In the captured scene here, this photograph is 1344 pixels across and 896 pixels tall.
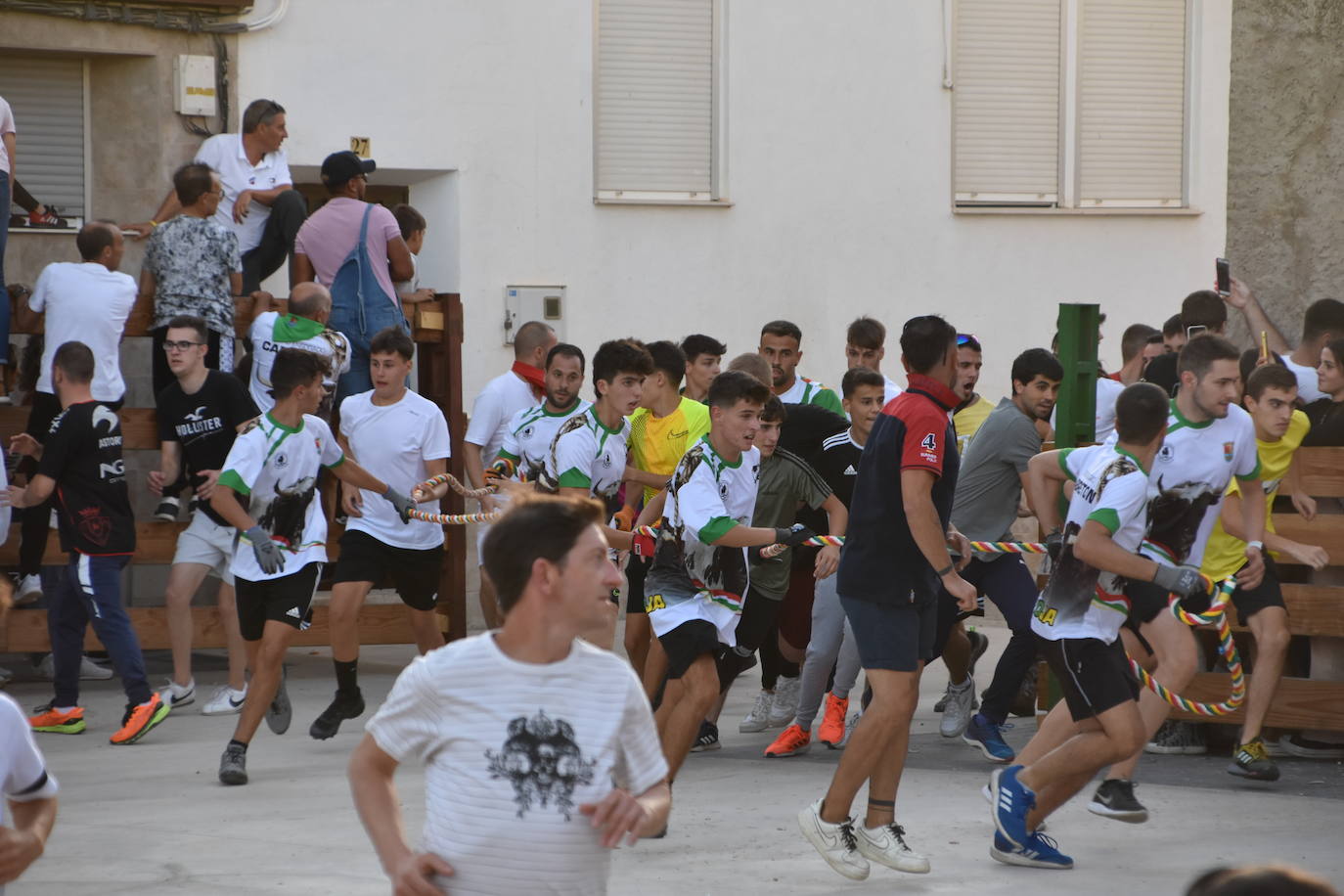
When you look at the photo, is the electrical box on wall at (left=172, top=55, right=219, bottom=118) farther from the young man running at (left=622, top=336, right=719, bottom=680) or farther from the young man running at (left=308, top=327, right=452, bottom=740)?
the young man running at (left=622, top=336, right=719, bottom=680)

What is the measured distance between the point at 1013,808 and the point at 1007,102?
1020 centimetres

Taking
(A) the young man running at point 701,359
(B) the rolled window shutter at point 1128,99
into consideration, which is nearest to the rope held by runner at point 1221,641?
(A) the young man running at point 701,359

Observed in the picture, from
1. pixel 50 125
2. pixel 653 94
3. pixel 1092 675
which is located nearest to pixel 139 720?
pixel 1092 675

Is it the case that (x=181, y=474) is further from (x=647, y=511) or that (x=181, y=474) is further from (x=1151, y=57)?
(x=1151, y=57)

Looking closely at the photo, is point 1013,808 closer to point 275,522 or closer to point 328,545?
point 275,522

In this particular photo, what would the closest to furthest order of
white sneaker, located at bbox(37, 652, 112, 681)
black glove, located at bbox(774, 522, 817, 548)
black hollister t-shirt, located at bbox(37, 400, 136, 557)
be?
black glove, located at bbox(774, 522, 817, 548), black hollister t-shirt, located at bbox(37, 400, 136, 557), white sneaker, located at bbox(37, 652, 112, 681)

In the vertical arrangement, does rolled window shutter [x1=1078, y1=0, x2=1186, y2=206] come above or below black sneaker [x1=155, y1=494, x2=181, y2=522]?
above

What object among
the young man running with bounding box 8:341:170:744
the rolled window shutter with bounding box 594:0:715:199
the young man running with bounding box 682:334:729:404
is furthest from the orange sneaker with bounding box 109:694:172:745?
the rolled window shutter with bounding box 594:0:715:199

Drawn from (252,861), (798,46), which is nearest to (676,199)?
(798,46)

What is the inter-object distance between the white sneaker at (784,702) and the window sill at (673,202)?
20.2 ft

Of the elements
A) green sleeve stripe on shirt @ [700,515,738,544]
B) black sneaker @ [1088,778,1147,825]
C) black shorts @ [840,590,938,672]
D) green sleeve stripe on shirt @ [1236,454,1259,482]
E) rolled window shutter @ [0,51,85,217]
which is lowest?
black sneaker @ [1088,778,1147,825]

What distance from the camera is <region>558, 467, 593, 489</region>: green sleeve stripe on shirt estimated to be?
8117 mm

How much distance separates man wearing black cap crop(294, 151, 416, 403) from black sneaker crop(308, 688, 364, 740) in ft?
8.23

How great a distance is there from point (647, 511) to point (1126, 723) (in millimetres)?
2437
